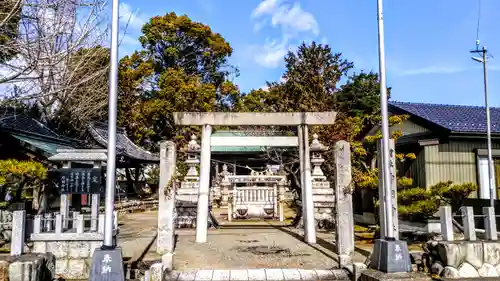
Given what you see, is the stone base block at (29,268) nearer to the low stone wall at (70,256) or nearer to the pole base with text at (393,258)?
the low stone wall at (70,256)

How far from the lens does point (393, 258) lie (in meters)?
7.59

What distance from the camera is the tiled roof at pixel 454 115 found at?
15281mm

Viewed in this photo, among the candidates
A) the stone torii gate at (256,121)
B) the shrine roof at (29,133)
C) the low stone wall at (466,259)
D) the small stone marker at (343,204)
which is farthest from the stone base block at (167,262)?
the shrine roof at (29,133)

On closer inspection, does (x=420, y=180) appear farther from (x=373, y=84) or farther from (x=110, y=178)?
(x=373, y=84)

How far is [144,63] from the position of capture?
37.0 m

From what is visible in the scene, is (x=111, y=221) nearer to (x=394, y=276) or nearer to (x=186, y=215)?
(x=394, y=276)

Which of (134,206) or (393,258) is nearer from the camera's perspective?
(393,258)

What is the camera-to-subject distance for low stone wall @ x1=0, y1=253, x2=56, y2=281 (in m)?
7.21

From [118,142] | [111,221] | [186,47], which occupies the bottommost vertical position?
[111,221]

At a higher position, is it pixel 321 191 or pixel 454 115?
pixel 454 115

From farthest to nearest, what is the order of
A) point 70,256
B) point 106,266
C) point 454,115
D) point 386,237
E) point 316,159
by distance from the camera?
point 316,159
point 454,115
point 70,256
point 386,237
point 106,266

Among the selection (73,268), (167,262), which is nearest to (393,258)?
(167,262)

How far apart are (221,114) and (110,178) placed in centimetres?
624

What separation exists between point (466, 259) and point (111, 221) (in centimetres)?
739
